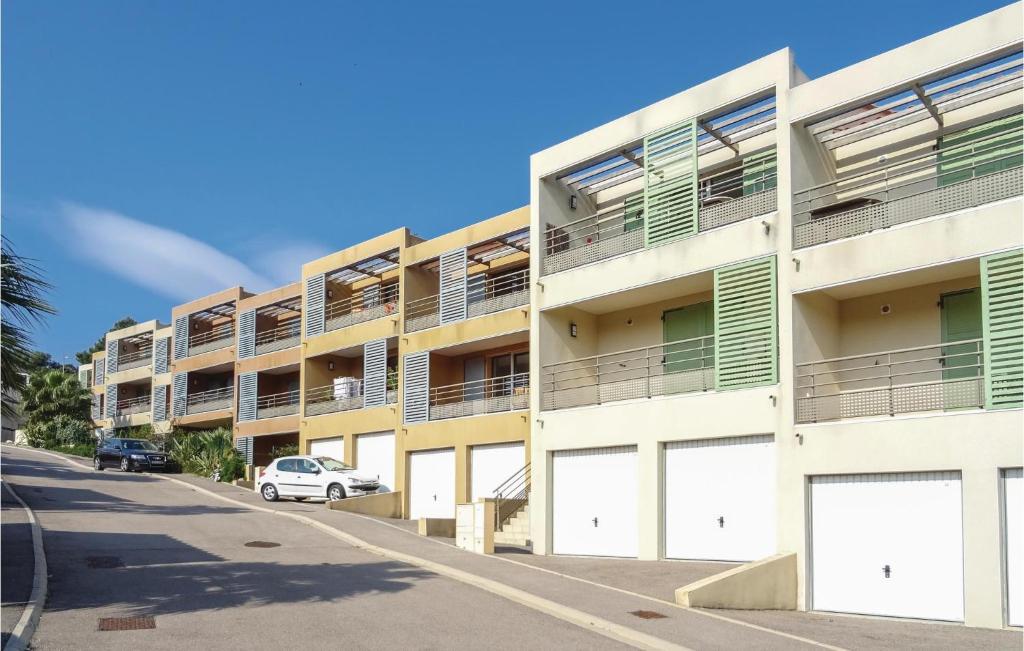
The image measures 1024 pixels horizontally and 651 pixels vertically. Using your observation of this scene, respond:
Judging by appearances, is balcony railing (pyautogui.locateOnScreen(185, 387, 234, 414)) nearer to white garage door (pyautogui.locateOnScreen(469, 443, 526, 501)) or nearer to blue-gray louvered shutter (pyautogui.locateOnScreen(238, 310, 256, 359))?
blue-gray louvered shutter (pyautogui.locateOnScreen(238, 310, 256, 359))

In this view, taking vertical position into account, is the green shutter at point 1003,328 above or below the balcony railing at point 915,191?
below

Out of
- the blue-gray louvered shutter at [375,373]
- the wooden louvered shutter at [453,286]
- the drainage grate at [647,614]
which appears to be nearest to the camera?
the drainage grate at [647,614]

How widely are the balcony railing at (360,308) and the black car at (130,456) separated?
35.2 ft

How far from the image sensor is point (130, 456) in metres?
40.7

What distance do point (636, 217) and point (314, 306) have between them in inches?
644

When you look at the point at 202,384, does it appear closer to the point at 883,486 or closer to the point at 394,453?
the point at 394,453

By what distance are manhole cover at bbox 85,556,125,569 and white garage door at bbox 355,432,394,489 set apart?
13.9 metres

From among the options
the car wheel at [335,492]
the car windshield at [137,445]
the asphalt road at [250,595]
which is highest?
the car windshield at [137,445]

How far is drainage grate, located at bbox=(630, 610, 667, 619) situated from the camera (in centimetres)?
1416

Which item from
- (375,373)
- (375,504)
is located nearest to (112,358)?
(375,373)

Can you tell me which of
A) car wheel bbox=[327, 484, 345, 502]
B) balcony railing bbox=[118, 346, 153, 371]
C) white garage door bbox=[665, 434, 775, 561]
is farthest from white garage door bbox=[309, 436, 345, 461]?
balcony railing bbox=[118, 346, 153, 371]

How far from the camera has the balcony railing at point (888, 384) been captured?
16.2 m

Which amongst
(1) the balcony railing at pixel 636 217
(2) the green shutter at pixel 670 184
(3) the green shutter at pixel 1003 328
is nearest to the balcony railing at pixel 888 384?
(3) the green shutter at pixel 1003 328

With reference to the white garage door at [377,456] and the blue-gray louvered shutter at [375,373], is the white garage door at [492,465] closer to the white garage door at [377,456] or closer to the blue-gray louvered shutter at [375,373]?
the white garage door at [377,456]
